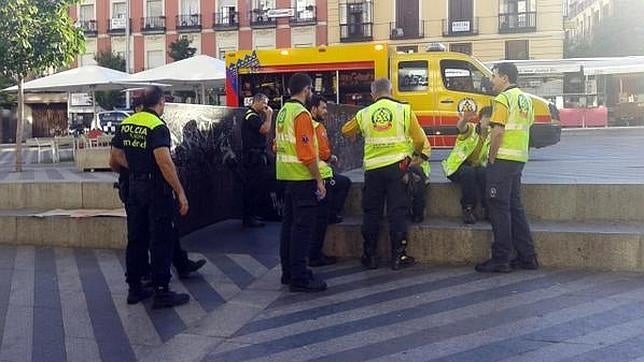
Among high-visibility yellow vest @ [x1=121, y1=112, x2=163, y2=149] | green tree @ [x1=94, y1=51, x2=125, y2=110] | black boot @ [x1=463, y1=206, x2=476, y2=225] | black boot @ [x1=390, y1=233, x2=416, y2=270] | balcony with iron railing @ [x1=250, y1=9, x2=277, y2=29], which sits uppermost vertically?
balcony with iron railing @ [x1=250, y1=9, x2=277, y2=29]

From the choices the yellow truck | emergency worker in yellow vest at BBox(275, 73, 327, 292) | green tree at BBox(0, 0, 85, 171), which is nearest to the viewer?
emergency worker in yellow vest at BBox(275, 73, 327, 292)

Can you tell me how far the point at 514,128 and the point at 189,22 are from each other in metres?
45.7

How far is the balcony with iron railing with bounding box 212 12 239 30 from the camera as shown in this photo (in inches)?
1945

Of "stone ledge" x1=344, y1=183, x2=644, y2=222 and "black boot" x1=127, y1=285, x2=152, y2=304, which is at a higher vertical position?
"stone ledge" x1=344, y1=183, x2=644, y2=222

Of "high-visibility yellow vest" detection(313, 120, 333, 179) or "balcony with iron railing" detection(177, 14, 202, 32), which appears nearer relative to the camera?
"high-visibility yellow vest" detection(313, 120, 333, 179)

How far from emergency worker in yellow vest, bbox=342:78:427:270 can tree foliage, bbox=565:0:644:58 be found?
4133 cm

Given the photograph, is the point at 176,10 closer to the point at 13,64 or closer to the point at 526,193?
the point at 13,64

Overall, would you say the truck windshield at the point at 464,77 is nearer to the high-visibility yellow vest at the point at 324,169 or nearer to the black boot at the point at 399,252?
the high-visibility yellow vest at the point at 324,169

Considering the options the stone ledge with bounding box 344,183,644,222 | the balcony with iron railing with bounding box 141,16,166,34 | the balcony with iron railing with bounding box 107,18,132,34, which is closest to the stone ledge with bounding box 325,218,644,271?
the stone ledge with bounding box 344,183,644,222

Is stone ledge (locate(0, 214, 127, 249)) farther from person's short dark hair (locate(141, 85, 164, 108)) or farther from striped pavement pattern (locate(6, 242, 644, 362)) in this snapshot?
person's short dark hair (locate(141, 85, 164, 108))

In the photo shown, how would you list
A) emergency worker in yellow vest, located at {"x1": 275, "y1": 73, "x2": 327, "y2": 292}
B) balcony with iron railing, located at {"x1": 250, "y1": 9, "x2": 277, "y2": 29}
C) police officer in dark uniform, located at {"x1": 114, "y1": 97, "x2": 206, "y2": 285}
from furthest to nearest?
balcony with iron railing, located at {"x1": 250, "y1": 9, "x2": 277, "y2": 29}, police officer in dark uniform, located at {"x1": 114, "y1": 97, "x2": 206, "y2": 285}, emergency worker in yellow vest, located at {"x1": 275, "y1": 73, "x2": 327, "y2": 292}

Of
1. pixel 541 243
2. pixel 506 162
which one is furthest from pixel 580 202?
pixel 506 162

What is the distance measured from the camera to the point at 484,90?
1592 cm

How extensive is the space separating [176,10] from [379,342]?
158 feet
